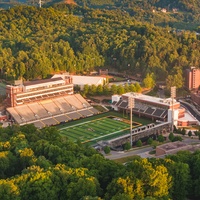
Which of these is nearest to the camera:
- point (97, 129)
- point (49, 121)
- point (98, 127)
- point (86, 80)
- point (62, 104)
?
Result: point (97, 129)

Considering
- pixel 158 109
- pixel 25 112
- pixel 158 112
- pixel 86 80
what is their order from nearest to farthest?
pixel 25 112, pixel 158 112, pixel 158 109, pixel 86 80

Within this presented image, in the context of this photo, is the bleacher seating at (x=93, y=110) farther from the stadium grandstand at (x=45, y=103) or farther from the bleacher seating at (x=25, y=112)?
the bleacher seating at (x=25, y=112)

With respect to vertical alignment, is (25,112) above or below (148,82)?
below

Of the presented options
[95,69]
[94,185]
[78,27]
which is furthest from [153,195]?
[78,27]

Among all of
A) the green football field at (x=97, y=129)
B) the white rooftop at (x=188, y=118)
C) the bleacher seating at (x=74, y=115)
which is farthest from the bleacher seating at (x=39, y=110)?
the white rooftop at (x=188, y=118)

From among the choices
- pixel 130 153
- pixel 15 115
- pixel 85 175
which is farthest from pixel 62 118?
pixel 85 175

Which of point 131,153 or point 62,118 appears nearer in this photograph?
point 131,153

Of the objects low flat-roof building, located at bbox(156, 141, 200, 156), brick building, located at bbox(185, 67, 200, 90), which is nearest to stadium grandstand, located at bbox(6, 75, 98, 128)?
low flat-roof building, located at bbox(156, 141, 200, 156)

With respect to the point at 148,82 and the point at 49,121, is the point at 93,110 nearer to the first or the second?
the point at 49,121
